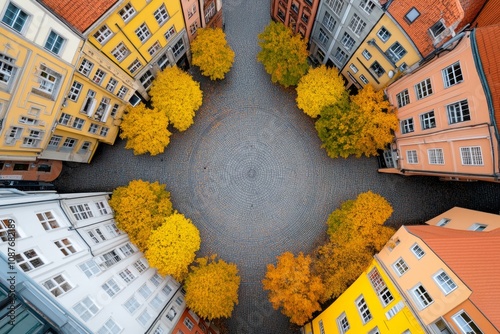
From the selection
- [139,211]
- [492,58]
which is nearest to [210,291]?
[139,211]

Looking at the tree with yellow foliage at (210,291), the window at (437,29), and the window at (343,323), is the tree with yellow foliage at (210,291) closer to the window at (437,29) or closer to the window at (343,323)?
the window at (343,323)

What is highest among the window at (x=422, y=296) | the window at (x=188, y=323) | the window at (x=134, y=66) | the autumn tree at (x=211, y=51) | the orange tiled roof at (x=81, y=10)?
the autumn tree at (x=211, y=51)

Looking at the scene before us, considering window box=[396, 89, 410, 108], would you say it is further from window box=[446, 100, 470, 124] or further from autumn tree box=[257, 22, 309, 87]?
autumn tree box=[257, 22, 309, 87]

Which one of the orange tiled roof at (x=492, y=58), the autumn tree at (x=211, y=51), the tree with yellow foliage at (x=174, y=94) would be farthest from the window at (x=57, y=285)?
the orange tiled roof at (x=492, y=58)

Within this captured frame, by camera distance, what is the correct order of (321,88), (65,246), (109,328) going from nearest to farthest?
(109,328), (65,246), (321,88)

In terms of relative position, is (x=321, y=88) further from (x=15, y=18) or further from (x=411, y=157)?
(x=15, y=18)

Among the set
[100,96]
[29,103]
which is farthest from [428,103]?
[29,103]
